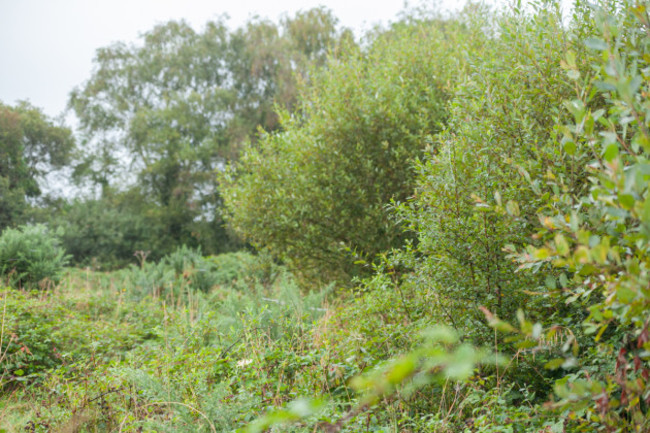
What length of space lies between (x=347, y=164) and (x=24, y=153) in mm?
17612

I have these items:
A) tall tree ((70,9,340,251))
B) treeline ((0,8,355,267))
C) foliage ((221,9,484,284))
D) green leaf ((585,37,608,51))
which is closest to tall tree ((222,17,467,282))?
foliage ((221,9,484,284))

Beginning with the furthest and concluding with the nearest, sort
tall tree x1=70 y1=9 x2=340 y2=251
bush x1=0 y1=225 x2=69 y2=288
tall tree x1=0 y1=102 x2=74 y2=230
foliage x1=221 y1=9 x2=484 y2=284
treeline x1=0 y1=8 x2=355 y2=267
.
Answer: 1. tall tree x1=70 y1=9 x2=340 y2=251
2. treeline x1=0 y1=8 x2=355 y2=267
3. tall tree x1=0 y1=102 x2=74 y2=230
4. bush x1=0 y1=225 x2=69 y2=288
5. foliage x1=221 y1=9 x2=484 y2=284

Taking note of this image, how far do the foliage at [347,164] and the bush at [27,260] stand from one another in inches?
155

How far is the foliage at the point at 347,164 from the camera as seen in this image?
7.14 m

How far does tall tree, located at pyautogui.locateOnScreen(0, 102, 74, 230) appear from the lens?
17.0 meters

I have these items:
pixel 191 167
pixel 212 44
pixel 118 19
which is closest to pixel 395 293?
pixel 191 167

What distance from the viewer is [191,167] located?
20516 millimetres

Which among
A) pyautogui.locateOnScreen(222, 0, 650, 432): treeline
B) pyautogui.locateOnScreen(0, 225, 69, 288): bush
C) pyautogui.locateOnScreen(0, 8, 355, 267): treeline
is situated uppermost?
pyautogui.locateOnScreen(0, 8, 355, 267): treeline

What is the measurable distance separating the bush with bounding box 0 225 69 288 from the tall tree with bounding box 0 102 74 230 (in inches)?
379

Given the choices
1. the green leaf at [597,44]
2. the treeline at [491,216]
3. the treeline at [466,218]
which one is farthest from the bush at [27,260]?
the green leaf at [597,44]

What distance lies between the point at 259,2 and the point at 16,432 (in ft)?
72.3

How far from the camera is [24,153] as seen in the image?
19.1m

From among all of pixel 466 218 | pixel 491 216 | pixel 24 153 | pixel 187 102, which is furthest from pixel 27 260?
pixel 187 102

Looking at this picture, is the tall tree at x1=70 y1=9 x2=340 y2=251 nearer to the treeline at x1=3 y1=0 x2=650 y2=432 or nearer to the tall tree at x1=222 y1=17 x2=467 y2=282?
the treeline at x1=3 y1=0 x2=650 y2=432
